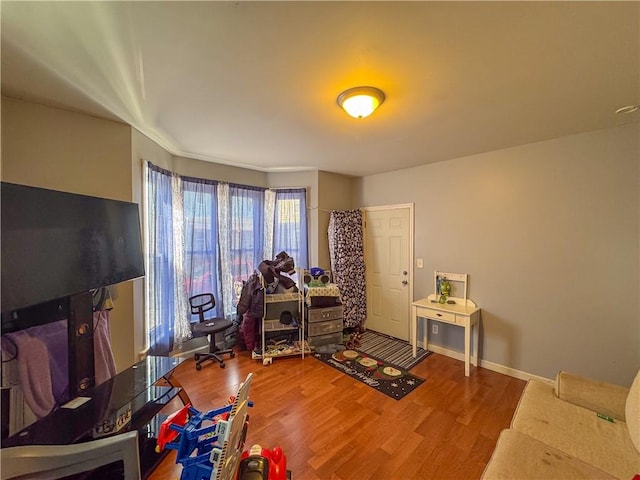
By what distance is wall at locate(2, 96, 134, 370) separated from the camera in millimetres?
1832

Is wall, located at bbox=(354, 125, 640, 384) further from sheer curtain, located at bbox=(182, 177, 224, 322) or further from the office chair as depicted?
sheer curtain, located at bbox=(182, 177, 224, 322)

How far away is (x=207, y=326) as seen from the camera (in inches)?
115

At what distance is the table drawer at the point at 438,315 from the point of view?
285 cm

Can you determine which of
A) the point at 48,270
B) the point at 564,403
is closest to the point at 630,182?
the point at 564,403

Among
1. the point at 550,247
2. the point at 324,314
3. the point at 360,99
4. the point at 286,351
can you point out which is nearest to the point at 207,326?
the point at 286,351

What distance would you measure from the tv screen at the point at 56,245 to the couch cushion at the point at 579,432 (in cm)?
265

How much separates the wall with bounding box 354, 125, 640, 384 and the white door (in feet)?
1.39

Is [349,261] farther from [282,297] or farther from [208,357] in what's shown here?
[208,357]

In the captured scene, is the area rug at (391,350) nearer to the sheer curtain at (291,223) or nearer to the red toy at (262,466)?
the sheer curtain at (291,223)

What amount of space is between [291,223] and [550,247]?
3.03 m

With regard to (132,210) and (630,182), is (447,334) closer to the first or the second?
(630,182)

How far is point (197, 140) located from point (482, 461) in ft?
11.6

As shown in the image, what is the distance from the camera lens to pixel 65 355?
1562 millimetres

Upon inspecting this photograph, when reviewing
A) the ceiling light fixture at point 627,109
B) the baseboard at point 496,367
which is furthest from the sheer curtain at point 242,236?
the ceiling light fixture at point 627,109
